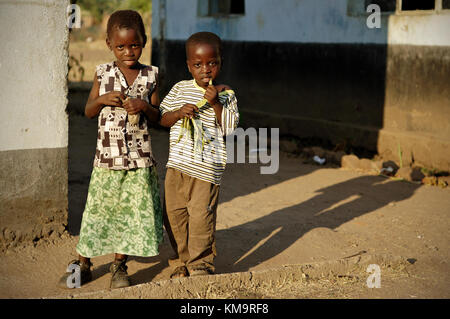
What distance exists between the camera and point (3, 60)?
156 inches

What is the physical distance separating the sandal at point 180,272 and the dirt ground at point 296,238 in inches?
4.0

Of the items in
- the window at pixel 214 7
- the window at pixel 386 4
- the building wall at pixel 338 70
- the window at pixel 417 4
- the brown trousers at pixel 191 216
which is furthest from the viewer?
the window at pixel 214 7

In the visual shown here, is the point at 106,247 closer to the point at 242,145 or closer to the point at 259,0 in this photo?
the point at 242,145

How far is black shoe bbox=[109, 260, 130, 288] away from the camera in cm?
351

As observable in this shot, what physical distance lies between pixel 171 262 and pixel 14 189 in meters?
1.20

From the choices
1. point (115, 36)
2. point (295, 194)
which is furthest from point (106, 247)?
point (295, 194)

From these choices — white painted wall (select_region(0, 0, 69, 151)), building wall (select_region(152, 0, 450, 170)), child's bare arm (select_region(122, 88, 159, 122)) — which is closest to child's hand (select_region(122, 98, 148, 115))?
child's bare arm (select_region(122, 88, 159, 122))

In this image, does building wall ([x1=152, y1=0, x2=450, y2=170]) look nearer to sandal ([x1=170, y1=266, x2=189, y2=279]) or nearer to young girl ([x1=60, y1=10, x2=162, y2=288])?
sandal ([x1=170, y1=266, x2=189, y2=279])

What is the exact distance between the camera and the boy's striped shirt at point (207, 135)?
3.53 m

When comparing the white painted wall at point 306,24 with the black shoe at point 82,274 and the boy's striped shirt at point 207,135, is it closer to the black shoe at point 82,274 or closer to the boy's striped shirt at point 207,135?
the boy's striped shirt at point 207,135

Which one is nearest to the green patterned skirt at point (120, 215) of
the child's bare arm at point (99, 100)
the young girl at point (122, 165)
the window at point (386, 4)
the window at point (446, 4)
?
the young girl at point (122, 165)

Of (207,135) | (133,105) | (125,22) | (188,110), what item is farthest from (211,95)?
(125,22)

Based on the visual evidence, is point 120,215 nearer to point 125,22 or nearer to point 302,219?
point 125,22

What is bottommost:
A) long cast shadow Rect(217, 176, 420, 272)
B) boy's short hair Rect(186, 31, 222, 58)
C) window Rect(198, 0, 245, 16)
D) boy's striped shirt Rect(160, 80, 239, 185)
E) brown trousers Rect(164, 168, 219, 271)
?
long cast shadow Rect(217, 176, 420, 272)
